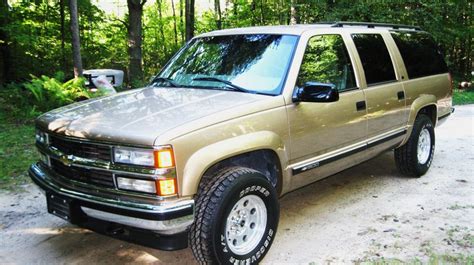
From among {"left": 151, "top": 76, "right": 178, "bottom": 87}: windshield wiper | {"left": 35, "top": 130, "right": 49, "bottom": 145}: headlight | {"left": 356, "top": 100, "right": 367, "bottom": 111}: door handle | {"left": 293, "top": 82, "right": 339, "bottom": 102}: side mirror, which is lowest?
{"left": 35, "top": 130, "right": 49, "bottom": 145}: headlight

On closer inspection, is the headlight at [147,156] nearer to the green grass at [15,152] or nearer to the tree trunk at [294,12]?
the green grass at [15,152]

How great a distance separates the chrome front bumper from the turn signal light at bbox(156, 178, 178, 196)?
59 millimetres

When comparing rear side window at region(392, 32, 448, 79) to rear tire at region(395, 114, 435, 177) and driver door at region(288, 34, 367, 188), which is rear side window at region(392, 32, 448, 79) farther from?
driver door at region(288, 34, 367, 188)

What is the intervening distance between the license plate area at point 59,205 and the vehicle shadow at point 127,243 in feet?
1.66

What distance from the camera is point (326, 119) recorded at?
161 inches

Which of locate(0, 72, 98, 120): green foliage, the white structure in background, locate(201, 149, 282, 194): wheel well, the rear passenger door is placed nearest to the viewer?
locate(201, 149, 282, 194): wheel well

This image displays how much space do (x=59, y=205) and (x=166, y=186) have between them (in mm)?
981

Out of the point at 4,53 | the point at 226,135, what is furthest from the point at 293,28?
the point at 4,53

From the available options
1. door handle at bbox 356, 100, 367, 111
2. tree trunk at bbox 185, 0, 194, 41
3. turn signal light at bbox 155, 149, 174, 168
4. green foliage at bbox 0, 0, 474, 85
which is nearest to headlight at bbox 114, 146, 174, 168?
turn signal light at bbox 155, 149, 174, 168

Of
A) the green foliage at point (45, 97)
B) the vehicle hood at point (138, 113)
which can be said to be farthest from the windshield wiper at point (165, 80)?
the green foliage at point (45, 97)

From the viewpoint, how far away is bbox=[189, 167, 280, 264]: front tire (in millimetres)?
3035

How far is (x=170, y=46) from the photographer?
24000 mm

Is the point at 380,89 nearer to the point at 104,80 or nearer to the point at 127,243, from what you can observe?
the point at 127,243

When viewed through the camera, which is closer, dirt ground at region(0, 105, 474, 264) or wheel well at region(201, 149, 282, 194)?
wheel well at region(201, 149, 282, 194)
